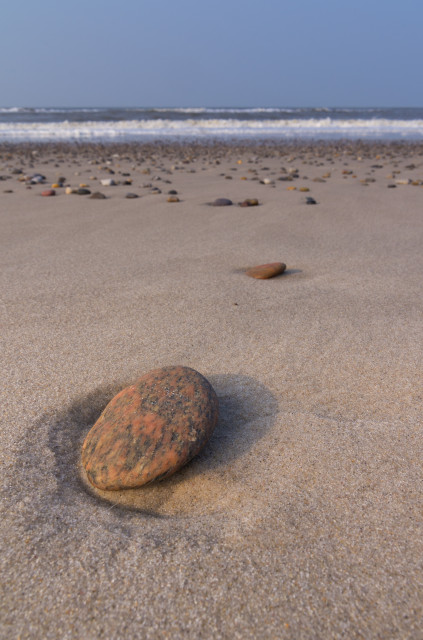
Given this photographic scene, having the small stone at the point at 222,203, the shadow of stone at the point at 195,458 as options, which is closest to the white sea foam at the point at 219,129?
the small stone at the point at 222,203

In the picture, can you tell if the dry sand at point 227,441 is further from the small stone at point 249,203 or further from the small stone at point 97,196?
the small stone at point 97,196

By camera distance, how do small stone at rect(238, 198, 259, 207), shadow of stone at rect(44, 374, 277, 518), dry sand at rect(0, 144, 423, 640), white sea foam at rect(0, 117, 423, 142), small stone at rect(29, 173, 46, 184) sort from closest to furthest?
dry sand at rect(0, 144, 423, 640) → shadow of stone at rect(44, 374, 277, 518) → small stone at rect(238, 198, 259, 207) → small stone at rect(29, 173, 46, 184) → white sea foam at rect(0, 117, 423, 142)

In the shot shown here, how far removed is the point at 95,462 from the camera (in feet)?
3.57

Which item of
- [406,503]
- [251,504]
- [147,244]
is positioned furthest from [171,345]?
[147,244]

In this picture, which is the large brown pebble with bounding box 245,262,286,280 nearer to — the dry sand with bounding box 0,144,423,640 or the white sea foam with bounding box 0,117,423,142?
the dry sand with bounding box 0,144,423,640

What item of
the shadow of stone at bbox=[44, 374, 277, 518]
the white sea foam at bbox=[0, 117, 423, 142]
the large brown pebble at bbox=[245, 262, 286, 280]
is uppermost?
the white sea foam at bbox=[0, 117, 423, 142]

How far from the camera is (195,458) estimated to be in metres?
1.16

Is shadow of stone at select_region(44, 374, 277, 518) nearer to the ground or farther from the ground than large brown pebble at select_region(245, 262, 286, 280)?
nearer to the ground

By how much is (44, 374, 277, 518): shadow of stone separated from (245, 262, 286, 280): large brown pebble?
2.99ft

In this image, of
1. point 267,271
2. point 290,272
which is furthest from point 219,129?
point 267,271

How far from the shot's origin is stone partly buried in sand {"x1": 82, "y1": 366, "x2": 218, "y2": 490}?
3.49ft

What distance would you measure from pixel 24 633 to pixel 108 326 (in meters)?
1.15

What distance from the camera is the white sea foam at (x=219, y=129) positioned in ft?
48.2

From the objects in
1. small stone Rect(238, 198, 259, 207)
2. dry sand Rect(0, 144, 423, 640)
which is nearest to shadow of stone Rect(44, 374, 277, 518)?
dry sand Rect(0, 144, 423, 640)
